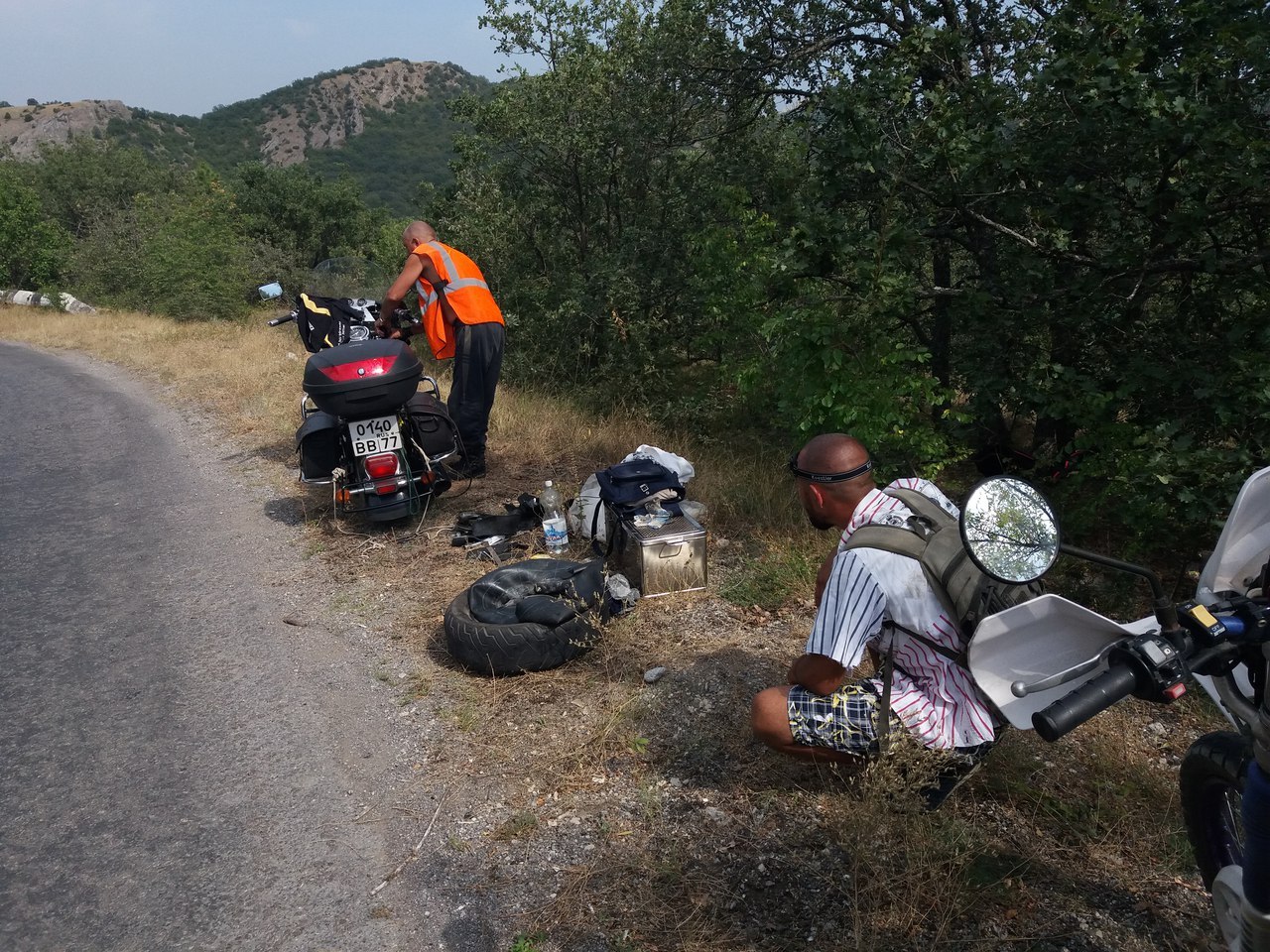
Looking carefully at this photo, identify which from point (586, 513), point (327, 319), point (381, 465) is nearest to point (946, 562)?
point (586, 513)

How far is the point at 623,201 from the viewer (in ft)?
35.1

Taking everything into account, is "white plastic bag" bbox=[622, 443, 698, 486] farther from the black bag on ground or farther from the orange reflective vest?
the orange reflective vest

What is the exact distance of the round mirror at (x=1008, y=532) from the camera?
1.99 m

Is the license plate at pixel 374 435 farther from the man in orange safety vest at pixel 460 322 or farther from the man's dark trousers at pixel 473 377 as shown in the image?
the man in orange safety vest at pixel 460 322

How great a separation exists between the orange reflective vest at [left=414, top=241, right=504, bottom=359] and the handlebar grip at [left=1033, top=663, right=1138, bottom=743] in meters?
5.52

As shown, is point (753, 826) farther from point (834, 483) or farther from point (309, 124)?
point (309, 124)

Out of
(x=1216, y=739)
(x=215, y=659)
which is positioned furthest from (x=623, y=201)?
(x=1216, y=739)

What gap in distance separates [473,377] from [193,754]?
3535 millimetres

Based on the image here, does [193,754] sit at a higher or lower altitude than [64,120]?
lower

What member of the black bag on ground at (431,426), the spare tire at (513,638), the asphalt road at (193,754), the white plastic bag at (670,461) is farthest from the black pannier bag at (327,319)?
the spare tire at (513,638)

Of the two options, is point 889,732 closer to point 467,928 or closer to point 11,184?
point 467,928

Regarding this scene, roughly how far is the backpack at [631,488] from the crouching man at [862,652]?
2028 millimetres

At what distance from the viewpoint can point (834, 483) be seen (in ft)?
9.94

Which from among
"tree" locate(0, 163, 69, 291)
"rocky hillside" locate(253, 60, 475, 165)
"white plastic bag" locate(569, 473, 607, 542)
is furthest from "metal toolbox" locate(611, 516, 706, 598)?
"rocky hillside" locate(253, 60, 475, 165)
